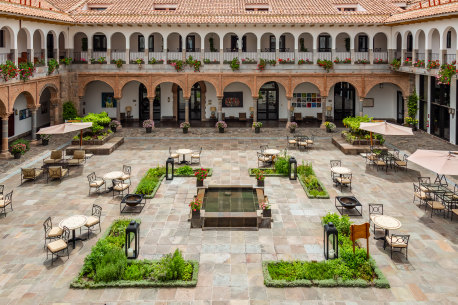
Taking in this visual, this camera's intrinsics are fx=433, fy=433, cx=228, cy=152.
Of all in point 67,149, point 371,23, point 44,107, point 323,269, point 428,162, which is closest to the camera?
point 323,269

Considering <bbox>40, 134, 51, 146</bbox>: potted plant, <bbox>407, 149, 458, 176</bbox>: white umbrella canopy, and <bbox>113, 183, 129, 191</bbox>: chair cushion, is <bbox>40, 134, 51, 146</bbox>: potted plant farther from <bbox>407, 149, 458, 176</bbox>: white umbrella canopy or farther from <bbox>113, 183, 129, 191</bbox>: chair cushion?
<bbox>407, 149, 458, 176</bbox>: white umbrella canopy

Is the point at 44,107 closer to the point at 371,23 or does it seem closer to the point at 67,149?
the point at 67,149

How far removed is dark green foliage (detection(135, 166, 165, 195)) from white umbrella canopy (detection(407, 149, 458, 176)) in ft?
36.5

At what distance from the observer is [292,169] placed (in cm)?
2164

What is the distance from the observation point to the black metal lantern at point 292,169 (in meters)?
21.2

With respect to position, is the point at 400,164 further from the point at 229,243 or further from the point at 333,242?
the point at 229,243

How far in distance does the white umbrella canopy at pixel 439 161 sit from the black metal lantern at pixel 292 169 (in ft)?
19.0

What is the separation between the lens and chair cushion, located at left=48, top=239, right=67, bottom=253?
13.0 meters

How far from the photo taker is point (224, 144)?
29.7 m

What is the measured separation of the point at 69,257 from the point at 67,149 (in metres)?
14.5

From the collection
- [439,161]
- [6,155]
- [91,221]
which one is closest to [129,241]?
[91,221]

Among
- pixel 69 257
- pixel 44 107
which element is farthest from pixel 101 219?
pixel 44 107

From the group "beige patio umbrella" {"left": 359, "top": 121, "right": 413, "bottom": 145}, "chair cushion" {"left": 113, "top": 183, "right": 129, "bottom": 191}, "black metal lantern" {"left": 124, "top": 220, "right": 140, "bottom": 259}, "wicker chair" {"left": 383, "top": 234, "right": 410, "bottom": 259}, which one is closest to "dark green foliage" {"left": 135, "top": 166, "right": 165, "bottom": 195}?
"chair cushion" {"left": 113, "top": 183, "right": 129, "bottom": 191}

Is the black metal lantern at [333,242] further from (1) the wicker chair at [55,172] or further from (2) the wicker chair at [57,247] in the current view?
(1) the wicker chair at [55,172]
